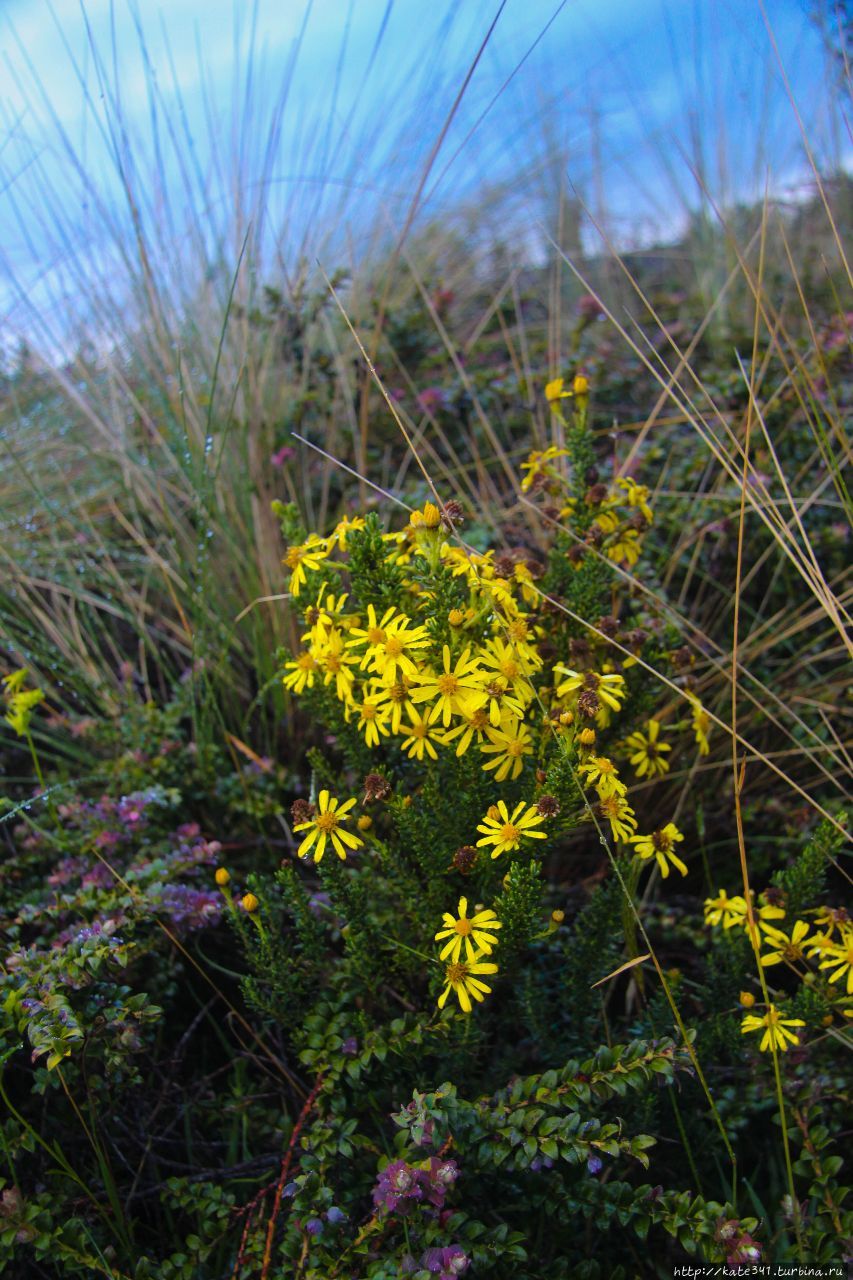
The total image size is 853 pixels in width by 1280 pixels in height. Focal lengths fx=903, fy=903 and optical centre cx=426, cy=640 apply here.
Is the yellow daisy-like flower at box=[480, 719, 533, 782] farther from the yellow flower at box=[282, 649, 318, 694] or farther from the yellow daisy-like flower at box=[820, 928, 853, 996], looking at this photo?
the yellow daisy-like flower at box=[820, 928, 853, 996]

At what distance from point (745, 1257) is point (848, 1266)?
0.66 feet

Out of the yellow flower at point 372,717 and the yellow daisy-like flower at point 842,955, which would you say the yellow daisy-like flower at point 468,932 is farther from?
the yellow daisy-like flower at point 842,955

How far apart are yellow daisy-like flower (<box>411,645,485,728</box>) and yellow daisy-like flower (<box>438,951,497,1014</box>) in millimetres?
298

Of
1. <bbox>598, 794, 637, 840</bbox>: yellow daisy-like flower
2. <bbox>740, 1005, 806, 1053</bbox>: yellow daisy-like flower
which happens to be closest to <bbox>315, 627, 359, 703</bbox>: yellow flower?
<bbox>598, 794, 637, 840</bbox>: yellow daisy-like flower

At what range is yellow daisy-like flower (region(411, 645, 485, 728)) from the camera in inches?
45.0

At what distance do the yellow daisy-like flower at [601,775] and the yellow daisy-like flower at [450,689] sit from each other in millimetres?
164

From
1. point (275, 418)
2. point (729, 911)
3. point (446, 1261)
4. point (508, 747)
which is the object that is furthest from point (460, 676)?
point (275, 418)

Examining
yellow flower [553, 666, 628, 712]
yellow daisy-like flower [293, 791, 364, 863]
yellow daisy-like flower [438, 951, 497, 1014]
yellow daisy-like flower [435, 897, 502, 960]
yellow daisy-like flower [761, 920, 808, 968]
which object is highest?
yellow flower [553, 666, 628, 712]

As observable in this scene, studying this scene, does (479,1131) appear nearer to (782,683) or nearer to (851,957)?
(851,957)

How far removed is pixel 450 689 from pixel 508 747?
0.12 m

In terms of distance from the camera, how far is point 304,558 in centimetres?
134

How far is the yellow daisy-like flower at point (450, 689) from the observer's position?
1144 millimetres

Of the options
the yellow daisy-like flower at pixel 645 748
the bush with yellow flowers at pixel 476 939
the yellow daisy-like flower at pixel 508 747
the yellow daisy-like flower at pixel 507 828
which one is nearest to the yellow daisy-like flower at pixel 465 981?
the bush with yellow flowers at pixel 476 939

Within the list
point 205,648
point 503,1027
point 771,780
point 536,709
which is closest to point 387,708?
point 536,709
